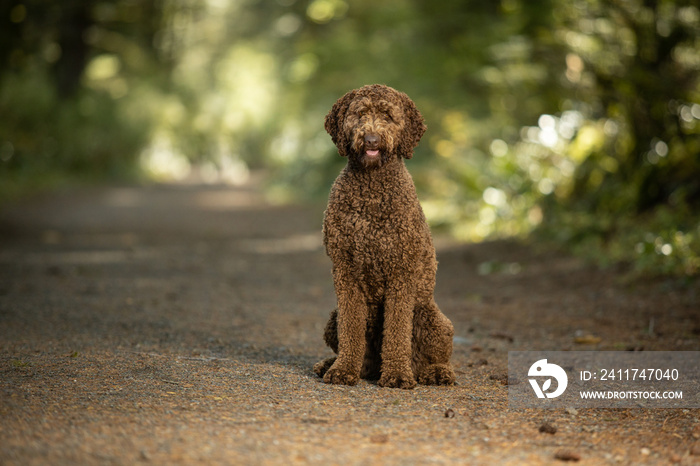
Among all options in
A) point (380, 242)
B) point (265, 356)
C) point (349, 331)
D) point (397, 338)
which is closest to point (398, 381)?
point (397, 338)

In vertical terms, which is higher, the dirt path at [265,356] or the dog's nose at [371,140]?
the dog's nose at [371,140]

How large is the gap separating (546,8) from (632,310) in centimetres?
704

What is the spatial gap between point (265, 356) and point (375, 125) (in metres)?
2.32

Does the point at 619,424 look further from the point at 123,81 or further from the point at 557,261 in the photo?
the point at 123,81

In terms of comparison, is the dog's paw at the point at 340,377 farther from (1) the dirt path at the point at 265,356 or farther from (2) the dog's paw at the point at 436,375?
(2) the dog's paw at the point at 436,375

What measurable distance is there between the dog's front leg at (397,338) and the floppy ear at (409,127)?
0.88 metres

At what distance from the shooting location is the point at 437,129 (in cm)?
1748

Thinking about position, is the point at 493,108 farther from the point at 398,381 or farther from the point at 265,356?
the point at 398,381

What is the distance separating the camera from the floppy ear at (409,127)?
5.06 metres

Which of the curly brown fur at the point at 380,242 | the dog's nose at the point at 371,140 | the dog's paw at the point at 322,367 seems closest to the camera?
the dog's nose at the point at 371,140

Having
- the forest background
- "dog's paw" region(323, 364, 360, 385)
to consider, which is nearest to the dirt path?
"dog's paw" region(323, 364, 360, 385)

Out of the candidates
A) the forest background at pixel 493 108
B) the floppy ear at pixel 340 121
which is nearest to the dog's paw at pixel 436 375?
the floppy ear at pixel 340 121

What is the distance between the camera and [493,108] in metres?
15.8

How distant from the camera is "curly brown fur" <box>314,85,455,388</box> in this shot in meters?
5.00
